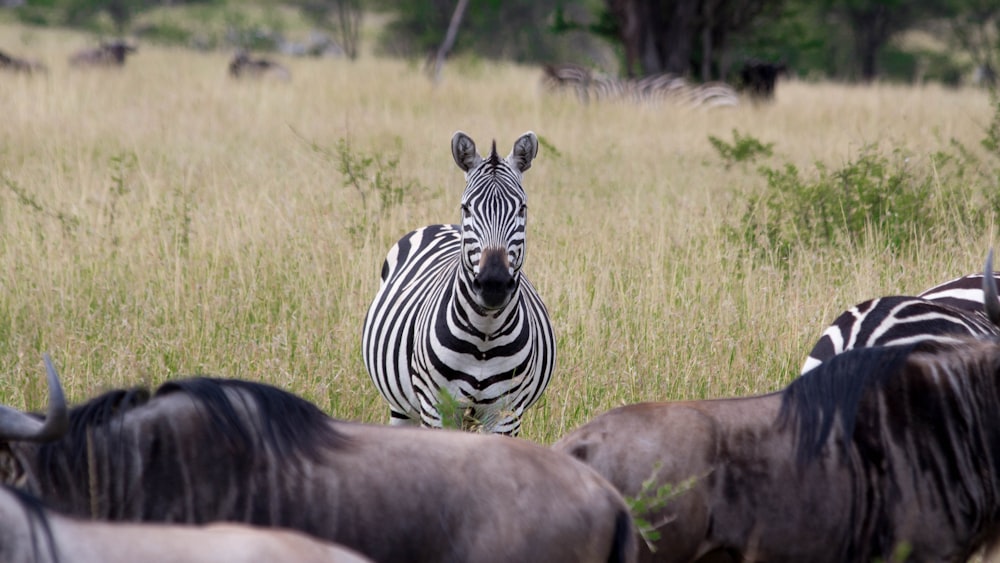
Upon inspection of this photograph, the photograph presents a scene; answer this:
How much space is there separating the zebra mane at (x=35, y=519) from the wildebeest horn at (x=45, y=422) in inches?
7.6

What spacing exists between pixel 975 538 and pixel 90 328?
419 centimetres

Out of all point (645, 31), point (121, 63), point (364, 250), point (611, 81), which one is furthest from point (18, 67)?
point (364, 250)

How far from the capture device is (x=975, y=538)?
2992mm

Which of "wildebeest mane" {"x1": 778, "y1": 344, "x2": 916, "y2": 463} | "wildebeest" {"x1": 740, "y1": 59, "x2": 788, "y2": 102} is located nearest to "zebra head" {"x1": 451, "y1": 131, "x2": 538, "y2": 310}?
"wildebeest mane" {"x1": 778, "y1": 344, "x2": 916, "y2": 463}

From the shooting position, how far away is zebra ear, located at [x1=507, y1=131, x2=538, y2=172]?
4773mm

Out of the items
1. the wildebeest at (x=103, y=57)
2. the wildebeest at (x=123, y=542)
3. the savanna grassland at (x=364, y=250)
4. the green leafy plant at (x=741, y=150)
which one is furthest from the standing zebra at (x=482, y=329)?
the wildebeest at (x=103, y=57)

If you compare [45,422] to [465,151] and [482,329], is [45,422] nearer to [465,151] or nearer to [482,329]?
[482,329]

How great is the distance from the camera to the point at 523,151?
481 centimetres

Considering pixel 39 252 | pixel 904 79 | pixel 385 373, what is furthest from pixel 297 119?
pixel 904 79

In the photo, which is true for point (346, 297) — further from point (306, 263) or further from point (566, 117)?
point (566, 117)

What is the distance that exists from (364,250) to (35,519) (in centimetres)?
465

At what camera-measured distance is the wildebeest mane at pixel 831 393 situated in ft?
9.85

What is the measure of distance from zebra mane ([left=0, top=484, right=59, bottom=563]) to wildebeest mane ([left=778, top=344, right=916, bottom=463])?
1.89 metres

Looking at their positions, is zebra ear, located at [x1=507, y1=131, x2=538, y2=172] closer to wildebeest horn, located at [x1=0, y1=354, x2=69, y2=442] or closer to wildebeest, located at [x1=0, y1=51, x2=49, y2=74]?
wildebeest horn, located at [x1=0, y1=354, x2=69, y2=442]
